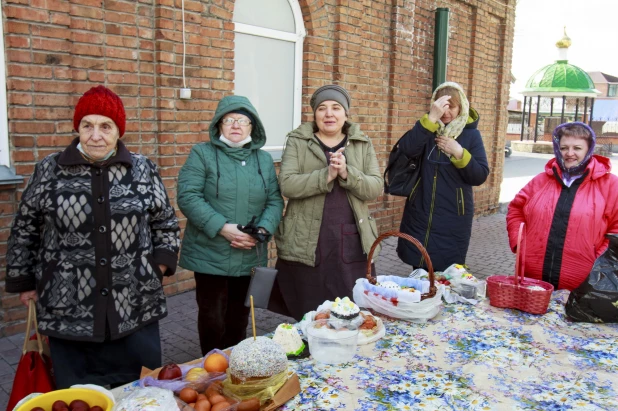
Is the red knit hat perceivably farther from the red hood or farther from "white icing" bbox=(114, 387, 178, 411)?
the red hood

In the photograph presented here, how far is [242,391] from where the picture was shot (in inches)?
69.6

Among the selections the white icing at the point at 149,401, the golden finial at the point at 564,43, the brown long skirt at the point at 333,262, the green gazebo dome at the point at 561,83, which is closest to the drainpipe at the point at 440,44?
the brown long skirt at the point at 333,262

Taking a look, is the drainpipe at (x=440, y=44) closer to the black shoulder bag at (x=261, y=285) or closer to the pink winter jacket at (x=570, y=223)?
the pink winter jacket at (x=570, y=223)

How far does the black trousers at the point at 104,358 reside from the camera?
2.41 meters

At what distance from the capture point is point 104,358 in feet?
8.20

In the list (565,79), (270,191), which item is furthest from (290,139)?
(565,79)

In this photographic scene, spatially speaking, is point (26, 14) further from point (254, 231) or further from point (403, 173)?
point (403, 173)

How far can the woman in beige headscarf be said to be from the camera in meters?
3.58

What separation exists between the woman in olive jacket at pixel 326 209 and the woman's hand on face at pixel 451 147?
55 cm

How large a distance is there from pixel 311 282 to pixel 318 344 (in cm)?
116

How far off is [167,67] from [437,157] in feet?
8.01

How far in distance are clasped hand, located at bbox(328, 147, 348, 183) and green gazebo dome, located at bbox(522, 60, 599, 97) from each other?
82.3ft

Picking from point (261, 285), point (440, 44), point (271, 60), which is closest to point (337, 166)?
point (261, 285)

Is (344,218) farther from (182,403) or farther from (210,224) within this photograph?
(182,403)
